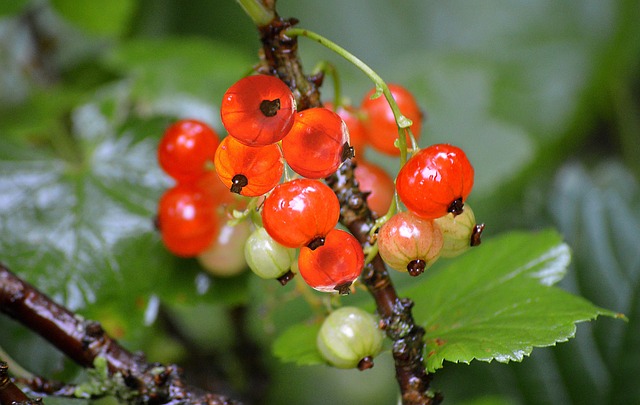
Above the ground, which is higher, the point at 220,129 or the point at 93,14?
the point at 93,14

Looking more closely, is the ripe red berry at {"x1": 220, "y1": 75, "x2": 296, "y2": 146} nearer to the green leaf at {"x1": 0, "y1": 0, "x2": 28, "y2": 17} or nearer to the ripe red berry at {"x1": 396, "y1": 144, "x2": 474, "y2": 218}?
the ripe red berry at {"x1": 396, "y1": 144, "x2": 474, "y2": 218}

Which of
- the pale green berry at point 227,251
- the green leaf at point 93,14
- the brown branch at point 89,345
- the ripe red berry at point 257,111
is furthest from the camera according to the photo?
the green leaf at point 93,14

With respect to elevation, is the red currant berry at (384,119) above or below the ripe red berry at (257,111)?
above

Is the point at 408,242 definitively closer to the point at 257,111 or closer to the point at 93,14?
the point at 257,111

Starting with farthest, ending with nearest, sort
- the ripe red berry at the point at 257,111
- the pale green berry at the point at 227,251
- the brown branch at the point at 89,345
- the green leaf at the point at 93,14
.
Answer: the green leaf at the point at 93,14 → the pale green berry at the point at 227,251 → the brown branch at the point at 89,345 → the ripe red berry at the point at 257,111

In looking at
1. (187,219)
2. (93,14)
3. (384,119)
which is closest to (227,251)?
(187,219)

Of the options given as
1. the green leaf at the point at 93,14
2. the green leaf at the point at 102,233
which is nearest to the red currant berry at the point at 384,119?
the green leaf at the point at 102,233

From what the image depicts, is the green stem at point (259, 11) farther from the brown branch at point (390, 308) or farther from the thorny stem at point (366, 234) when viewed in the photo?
the brown branch at point (390, 308)
